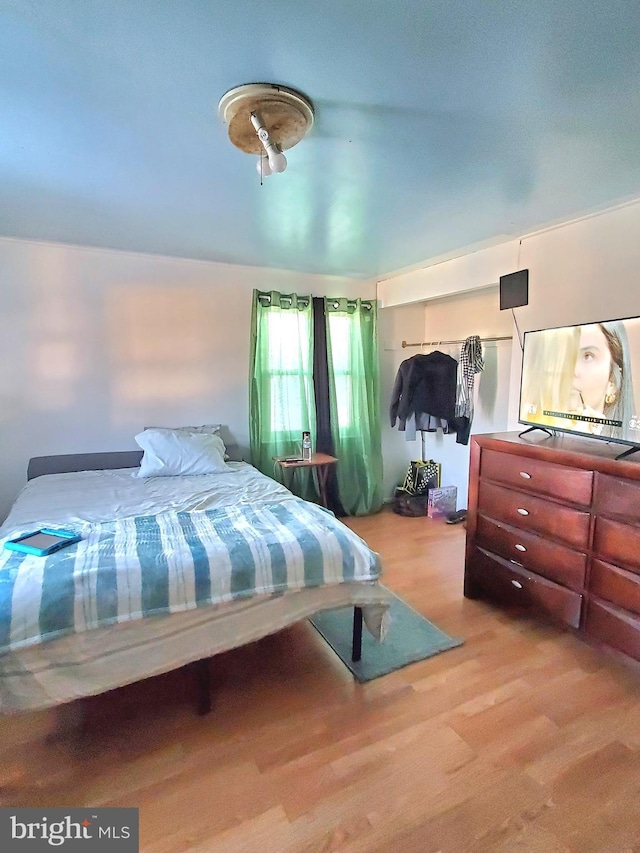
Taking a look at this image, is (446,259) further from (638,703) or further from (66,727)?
(66,727)

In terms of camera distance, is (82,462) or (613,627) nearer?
(613,627)

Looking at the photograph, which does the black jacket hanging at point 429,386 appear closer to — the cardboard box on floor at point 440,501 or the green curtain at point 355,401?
the green curtain at point 355,401

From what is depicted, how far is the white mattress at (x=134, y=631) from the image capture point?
1.49 m

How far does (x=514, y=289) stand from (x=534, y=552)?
1.73 m

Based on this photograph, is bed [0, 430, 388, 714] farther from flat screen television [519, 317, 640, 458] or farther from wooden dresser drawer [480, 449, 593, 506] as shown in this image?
flat screen television [519, 317, 640, 458]

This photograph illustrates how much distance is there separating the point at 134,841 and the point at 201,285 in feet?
11.2

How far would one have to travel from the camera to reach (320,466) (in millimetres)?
3984

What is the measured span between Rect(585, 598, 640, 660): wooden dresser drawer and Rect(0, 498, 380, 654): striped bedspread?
106 cm

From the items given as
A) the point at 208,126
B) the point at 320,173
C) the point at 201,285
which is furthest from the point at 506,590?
the point at 201,285

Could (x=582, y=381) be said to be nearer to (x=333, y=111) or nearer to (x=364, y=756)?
(x=333, y=111)

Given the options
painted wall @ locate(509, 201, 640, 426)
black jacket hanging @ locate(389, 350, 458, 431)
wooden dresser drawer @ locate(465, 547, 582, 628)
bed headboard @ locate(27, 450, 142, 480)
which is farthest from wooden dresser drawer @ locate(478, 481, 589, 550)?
bed headboard @ locate(27, 450, 142, 480)

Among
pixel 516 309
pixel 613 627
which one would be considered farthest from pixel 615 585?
pixel 516 309

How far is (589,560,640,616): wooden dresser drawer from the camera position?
6.28ft

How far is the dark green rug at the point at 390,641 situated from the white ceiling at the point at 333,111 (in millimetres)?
2051
